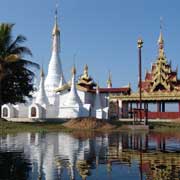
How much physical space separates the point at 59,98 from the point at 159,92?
13.3 meters

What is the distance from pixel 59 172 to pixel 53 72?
164ft

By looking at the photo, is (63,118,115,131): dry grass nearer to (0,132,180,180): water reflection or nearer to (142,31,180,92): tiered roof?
(0,132,180,180): water reflection

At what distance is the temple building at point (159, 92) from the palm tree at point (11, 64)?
18146mm

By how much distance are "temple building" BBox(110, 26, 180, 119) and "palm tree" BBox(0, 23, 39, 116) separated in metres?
18.1

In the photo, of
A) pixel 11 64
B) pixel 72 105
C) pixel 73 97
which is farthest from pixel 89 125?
pixel 73 97

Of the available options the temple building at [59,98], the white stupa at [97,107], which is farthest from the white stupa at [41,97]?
the white stupa at [97,107]

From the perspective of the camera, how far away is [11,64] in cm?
3525

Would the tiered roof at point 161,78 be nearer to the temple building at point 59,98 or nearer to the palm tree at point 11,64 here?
the temple building at point 59,98

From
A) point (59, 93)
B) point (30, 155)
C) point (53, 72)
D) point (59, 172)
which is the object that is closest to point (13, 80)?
point (59, 93)

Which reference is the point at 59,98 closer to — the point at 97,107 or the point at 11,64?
the point at 97,107

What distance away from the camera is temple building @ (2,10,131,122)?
50.7m

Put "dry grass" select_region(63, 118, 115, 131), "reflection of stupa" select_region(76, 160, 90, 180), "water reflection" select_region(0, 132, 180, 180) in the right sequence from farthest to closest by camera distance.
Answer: "dry grass" select_region(63, 118, 115, 131)
"reflection of stupa" select_region(76, 160, 90, 180)
"water reflection" select_region(0, 132, 180, 180)

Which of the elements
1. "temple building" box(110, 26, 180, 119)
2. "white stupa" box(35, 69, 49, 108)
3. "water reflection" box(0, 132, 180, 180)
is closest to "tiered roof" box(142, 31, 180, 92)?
"temple building" box(110, 26, 180, 119)

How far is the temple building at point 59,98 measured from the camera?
50656mm
